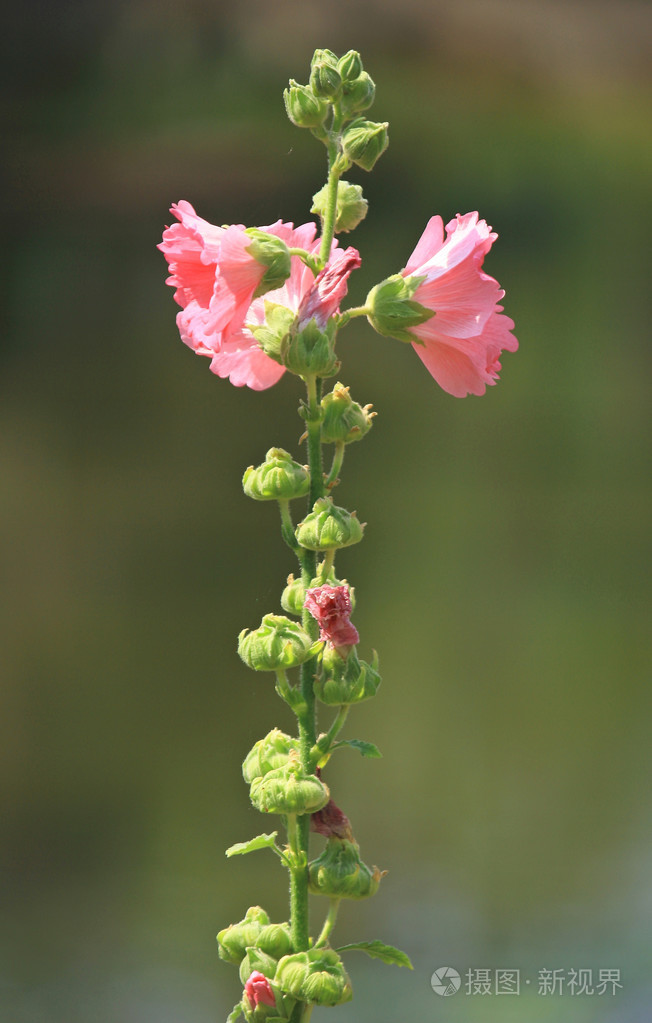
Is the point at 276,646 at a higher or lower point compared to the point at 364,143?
lower

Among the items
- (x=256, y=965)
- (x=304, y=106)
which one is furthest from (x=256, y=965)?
(x=304, y=106)

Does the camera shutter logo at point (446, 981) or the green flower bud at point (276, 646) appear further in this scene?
the camera shutter logo at point (446, 981)

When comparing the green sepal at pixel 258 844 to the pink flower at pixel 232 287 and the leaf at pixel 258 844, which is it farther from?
the pink flower at pixel 232 287

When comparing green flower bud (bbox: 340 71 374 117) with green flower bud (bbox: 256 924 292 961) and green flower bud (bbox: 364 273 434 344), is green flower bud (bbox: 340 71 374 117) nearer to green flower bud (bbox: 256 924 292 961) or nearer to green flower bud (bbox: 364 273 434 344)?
green flower bud (bbox: 364 273 434 344)

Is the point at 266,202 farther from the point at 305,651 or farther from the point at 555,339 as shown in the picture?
the point at 305,651

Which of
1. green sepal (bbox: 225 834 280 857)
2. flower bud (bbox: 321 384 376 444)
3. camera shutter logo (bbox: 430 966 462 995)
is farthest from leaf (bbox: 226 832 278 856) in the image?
camera shutter logo (bbox: 430 966 462 995)

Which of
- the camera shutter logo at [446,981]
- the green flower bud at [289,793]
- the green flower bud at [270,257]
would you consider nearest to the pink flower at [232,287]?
the green flower bud at [270,257]

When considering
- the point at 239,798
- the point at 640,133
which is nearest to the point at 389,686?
the point at 239,798

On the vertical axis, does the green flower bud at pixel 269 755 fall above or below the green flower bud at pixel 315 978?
above

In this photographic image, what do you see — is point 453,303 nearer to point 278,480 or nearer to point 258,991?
point 278,480
